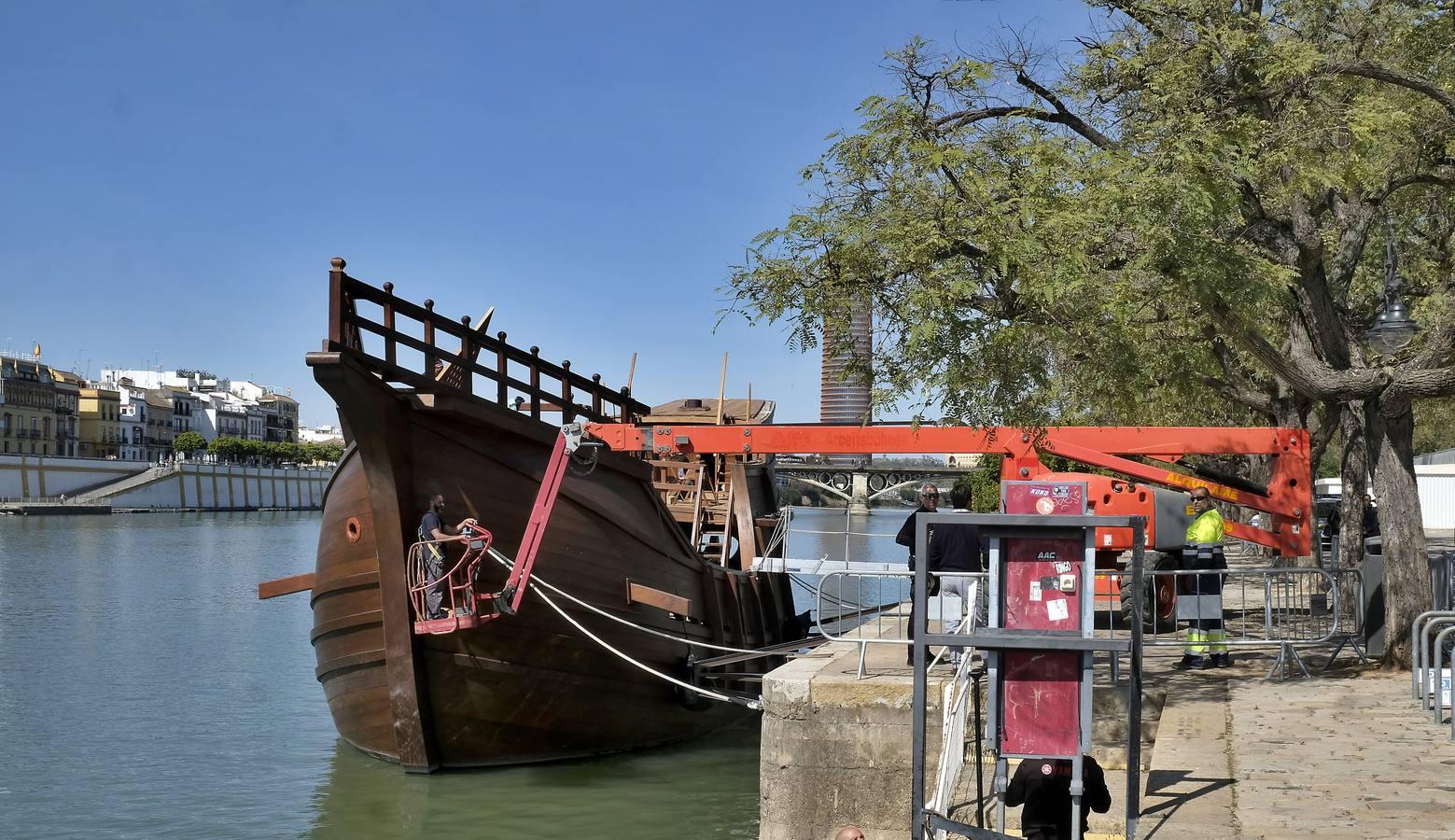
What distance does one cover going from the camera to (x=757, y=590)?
17016 millimetres

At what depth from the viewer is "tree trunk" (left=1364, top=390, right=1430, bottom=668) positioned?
10805mm

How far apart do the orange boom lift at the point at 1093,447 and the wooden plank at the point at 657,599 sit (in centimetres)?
144

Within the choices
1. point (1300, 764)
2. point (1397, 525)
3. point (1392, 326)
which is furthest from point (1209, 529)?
point (1300, 764)

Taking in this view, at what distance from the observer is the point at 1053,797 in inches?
251

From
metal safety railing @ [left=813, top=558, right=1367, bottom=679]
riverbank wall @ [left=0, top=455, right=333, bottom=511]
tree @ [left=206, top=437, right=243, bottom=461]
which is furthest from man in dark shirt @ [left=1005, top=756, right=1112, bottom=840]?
tree @ [left=206, top=437, right=243, bottom=461]

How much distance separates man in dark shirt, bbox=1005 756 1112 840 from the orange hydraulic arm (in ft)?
21.5

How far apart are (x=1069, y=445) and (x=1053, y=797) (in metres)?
7.53

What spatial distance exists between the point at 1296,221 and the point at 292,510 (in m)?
120

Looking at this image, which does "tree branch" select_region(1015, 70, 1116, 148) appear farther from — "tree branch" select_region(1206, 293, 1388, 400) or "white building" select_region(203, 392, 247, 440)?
"white building" select_region(203, 392, 247, 440)

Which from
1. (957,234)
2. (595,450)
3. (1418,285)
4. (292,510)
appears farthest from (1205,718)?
(292,510)

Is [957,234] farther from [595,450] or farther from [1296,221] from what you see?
[595,450]

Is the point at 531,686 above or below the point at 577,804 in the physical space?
above

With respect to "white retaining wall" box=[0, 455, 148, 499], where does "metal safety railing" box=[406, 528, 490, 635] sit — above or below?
below

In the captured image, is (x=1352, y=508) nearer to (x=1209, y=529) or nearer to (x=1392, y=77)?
(x=1209, y=529)
